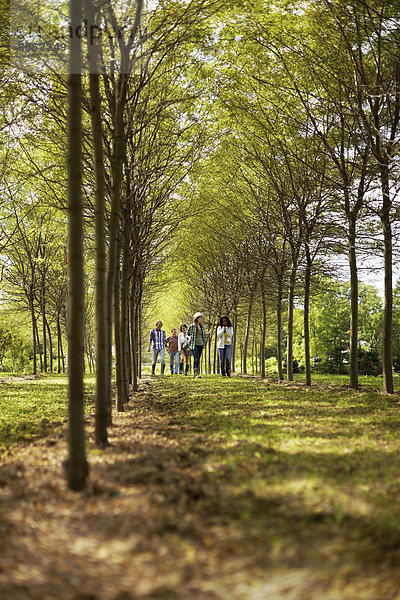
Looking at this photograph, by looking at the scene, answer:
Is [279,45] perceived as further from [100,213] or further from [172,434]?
[172,434]

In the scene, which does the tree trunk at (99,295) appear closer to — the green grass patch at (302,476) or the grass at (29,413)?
the green grass patch at (302,476)

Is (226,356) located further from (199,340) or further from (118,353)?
(118,353)

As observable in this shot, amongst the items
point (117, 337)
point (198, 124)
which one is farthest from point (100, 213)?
point (198, 124)

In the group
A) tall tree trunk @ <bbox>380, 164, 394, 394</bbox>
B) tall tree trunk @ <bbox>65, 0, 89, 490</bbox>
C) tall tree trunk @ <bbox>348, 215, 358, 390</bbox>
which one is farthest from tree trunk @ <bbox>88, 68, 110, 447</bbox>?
tall tree trunk @ <bbox>348, 215, 358, 390</bbox>

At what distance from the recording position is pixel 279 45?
29.3ft

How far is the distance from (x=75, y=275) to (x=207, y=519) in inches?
90.5

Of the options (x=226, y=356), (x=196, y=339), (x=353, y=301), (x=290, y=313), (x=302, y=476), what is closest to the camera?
(x=302, y=476)

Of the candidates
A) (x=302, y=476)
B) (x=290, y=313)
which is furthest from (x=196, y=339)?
(x=302, y=476)

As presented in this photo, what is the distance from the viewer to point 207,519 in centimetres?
288

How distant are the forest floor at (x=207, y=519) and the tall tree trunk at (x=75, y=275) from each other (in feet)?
1.24

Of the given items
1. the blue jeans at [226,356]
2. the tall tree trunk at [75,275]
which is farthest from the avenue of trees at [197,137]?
the blue jeans at [226,356]

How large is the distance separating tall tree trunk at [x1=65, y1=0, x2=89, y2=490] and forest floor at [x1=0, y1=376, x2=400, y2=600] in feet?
1.24

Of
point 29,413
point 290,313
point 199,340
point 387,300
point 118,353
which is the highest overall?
point 387,300

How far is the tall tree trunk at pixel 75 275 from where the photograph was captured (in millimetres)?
3873
